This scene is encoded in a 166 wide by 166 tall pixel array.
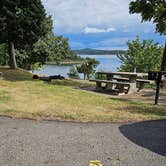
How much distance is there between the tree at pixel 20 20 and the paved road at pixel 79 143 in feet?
35.4

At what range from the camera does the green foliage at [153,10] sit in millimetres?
10594

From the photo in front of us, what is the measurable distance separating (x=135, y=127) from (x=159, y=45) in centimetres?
2295

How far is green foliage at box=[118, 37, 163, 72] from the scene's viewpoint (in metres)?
25.2

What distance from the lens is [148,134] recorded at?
14.5 ft

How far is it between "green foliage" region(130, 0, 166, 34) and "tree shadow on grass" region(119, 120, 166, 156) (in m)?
6.68

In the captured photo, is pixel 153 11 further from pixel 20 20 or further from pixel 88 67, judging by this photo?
pixel 88 67

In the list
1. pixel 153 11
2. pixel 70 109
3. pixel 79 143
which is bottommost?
pixel 79 143

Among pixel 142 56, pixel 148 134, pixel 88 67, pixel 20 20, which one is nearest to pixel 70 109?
pixel 148 134

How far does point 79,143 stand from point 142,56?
22.8m

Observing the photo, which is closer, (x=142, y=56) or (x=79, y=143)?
(x=79, y=143)

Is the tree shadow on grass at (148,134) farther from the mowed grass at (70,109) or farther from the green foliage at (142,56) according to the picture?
the green foliage at (142,56)

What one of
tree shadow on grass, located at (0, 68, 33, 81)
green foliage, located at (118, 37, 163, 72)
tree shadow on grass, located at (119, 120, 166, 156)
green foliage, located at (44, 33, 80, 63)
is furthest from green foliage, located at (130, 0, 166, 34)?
green foliage, located at (44, 33, 80, 63)

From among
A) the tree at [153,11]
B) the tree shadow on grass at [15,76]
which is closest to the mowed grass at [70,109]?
the tree shadow on grass at [15,76]

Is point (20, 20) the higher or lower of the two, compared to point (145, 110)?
higher
